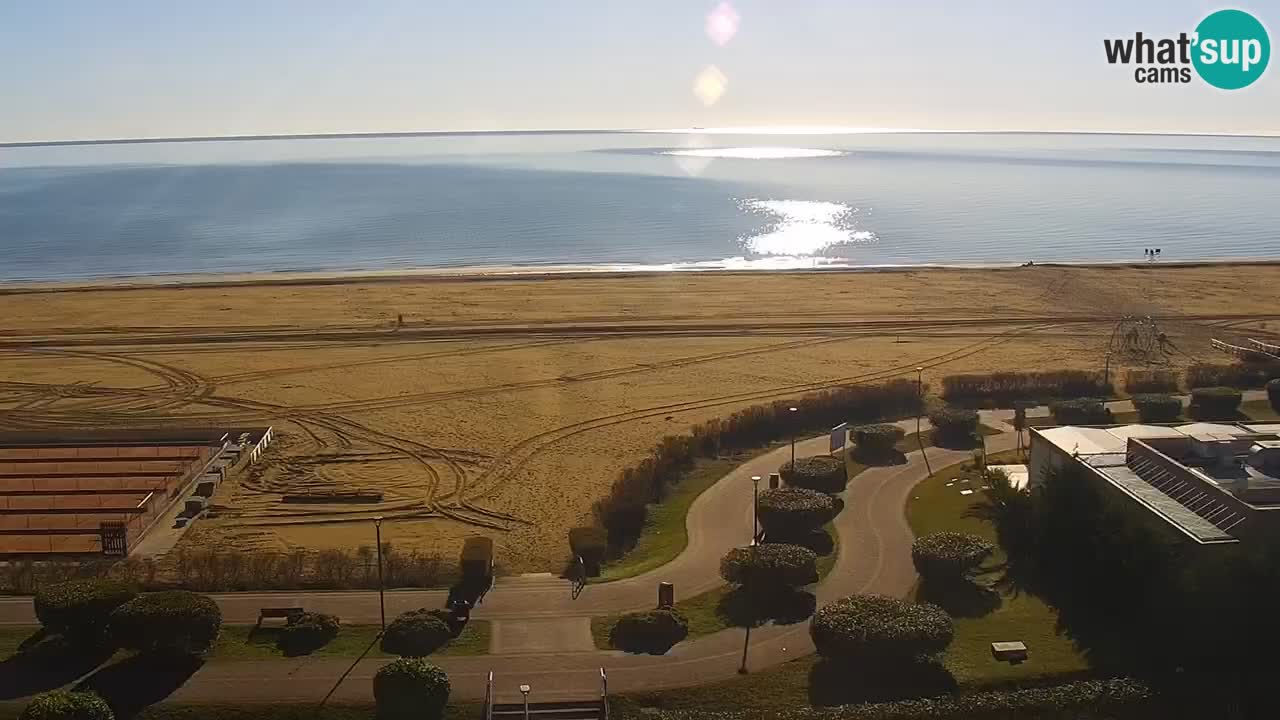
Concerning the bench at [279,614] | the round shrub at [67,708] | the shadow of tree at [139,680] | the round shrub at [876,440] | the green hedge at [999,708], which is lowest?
the green hedge at [999,708]

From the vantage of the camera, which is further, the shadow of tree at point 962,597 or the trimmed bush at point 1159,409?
the trimmed bush at point 1159,409

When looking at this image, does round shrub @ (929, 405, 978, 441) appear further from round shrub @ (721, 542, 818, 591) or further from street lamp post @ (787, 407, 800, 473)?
round shrub @ (721, 542, 818, 591)

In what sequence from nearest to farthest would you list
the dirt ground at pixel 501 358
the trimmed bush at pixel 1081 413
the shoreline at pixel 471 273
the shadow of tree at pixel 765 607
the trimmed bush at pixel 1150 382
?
the shadow of tree at pixel 765 607
the dirt ground at pixel 501 358
the trimmed bush at pixel 1081 413
the trimmed bush at pixel 1150 382
the shoreline at pixel 471 273

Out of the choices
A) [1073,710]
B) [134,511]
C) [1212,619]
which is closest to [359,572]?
[134,511]

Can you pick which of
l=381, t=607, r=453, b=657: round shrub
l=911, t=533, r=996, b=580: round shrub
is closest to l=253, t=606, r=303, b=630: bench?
l=381, t=607, r=453, b=657: round shrub

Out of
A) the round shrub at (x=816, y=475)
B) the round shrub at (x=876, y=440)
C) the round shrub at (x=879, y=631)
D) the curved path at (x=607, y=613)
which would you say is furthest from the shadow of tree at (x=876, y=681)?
the round shrub at (x=876, y=440)

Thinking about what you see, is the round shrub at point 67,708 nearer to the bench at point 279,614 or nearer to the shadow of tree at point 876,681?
the bench at point 279,614

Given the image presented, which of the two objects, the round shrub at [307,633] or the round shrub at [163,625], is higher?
the round shrub at [163,625]
